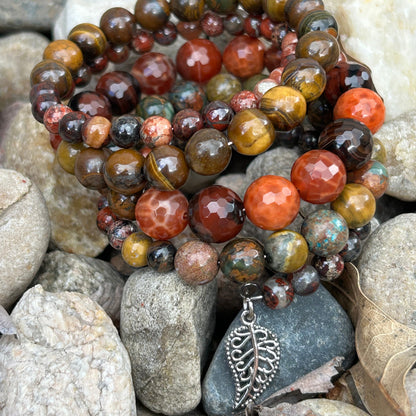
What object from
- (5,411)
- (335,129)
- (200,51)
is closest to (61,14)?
(200,51)

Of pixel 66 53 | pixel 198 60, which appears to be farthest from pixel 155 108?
pixel 66 53

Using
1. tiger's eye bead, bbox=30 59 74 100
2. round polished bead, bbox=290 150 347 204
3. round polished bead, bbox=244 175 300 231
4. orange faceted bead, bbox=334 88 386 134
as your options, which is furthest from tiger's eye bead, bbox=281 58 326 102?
tiger's eye bead, bbox=30 59 74 100

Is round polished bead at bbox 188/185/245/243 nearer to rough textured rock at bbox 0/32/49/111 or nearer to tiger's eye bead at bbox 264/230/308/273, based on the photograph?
tiger's eye bead at bbox 264/230/308/273

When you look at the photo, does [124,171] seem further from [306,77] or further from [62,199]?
[306,77]

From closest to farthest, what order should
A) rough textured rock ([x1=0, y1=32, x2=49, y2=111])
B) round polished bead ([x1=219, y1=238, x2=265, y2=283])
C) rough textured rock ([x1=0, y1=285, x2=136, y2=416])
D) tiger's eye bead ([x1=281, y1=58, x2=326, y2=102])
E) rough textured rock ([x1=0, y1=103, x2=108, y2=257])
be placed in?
rough textured rock ([x1=0, y1=285, x2=136, y2=416])
round polished bead ([x1=219, y1=238, x2=265, y2=283])
tiger's eye bead ([x1=281, y1=58, x2=326, y2=102])
rough textured rock ([x1=0, y1=103, x2=108, y2=257])
rough textured rock ([x1=0, y1=32, x2=49, y2=111])

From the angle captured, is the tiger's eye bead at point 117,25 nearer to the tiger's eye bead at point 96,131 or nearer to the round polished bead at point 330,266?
the tiger's eye bead at point 96,131

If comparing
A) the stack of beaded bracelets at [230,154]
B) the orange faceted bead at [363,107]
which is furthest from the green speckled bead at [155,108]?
the orange faceted bead at [363,107]
